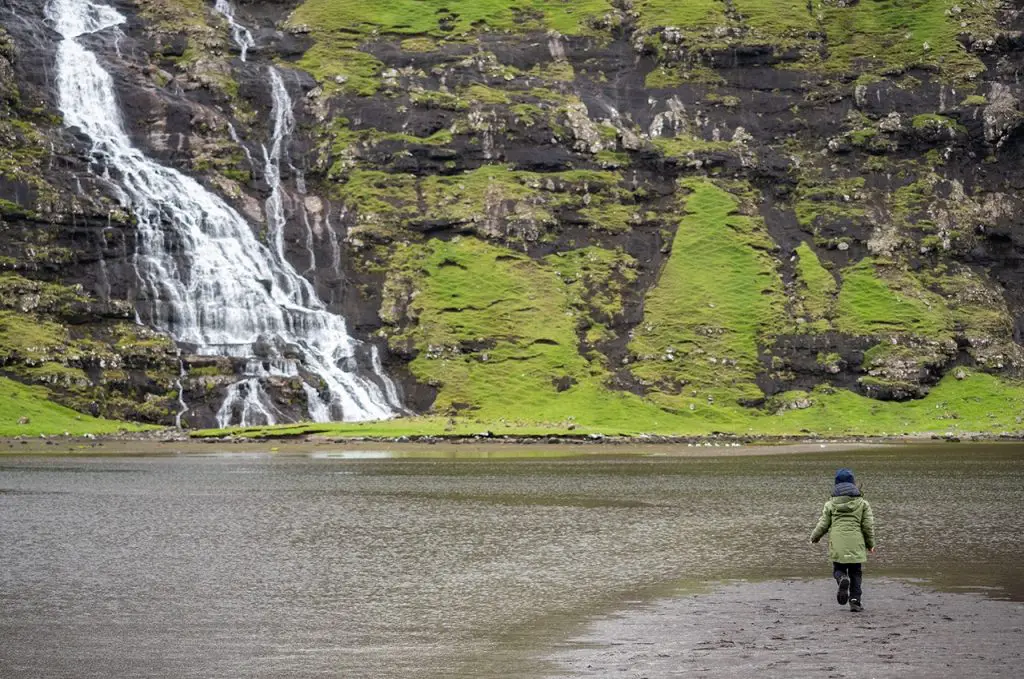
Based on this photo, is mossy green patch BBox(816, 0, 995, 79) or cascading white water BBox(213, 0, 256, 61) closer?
mossy green patch BBox(816, 0, 995, 79)

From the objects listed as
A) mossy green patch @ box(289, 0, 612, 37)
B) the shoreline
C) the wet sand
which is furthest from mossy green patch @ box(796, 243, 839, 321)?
the wet sand

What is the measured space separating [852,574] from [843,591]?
16.6 inches

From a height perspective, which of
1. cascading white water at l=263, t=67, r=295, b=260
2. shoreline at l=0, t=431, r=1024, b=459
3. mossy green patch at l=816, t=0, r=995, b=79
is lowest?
shoreline at l=0, t=431, r=1024, b=459

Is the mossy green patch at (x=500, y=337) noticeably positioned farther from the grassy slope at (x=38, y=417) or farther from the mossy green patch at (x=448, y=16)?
the mossy green patch at (x=448, y=16)

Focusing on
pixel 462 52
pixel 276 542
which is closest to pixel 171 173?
pixel 462 52

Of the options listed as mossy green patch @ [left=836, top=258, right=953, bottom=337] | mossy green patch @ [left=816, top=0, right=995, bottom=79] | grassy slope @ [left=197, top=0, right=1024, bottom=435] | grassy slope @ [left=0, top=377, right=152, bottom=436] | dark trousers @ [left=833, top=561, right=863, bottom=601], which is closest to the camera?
dark trousers @ [left=833, top=561, right=863, bottom=601]

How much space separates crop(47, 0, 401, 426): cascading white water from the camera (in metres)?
102

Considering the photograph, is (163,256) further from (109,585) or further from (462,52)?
(109,585)

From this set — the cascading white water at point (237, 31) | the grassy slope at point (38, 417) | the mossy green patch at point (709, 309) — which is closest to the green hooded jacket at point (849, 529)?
the grassy slope at point (38, 417)

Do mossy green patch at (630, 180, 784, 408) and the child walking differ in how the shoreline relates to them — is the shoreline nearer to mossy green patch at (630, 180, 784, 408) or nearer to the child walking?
mossy green patch at (630, 180, 784, 408)

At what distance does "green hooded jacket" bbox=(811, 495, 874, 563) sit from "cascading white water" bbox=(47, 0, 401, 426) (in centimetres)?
8070

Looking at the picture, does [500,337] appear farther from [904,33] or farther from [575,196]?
[904,33]

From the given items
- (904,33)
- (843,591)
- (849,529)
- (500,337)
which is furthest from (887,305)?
(843,591)

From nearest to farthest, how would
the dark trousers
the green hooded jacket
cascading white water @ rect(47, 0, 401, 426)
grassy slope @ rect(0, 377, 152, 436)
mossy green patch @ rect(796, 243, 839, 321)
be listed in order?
the dark trousers → the green hooded jacket → grassy slope @ rect(0, 377, 152, 436) → cascading white water @ rect(47, 0, 401, 426) → mossy green patch @ rect(796, 243, 839, 321)
